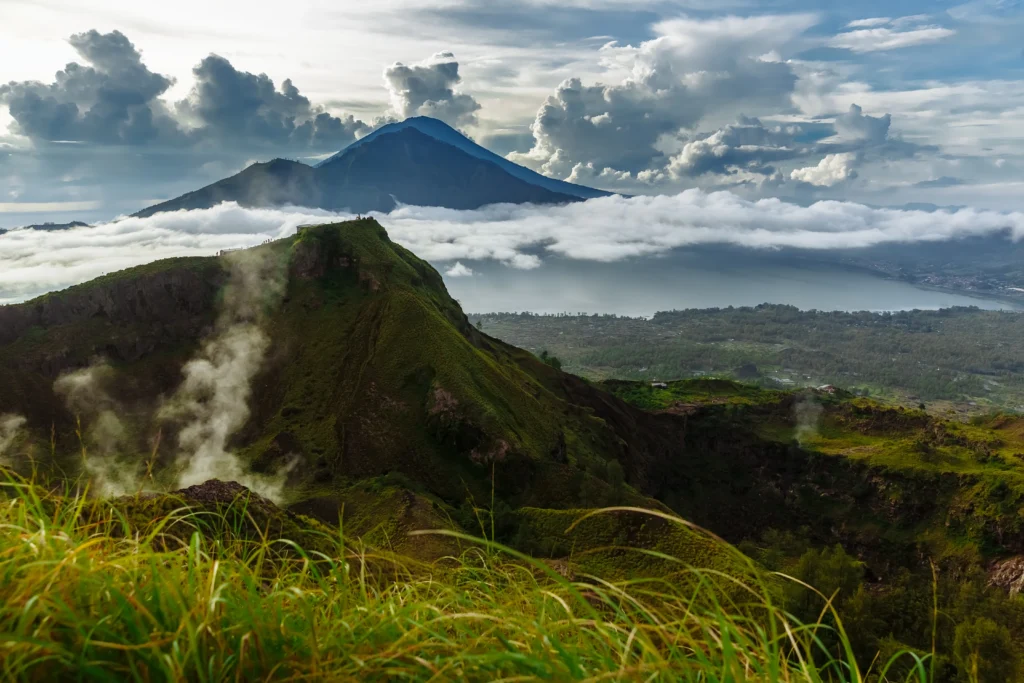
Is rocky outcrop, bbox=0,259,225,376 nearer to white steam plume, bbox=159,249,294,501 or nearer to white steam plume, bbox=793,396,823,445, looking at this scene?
white steam plume, bbox=159,249,294,501

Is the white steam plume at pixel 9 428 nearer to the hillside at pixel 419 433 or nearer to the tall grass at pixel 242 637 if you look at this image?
the hillside at pixel 419 433

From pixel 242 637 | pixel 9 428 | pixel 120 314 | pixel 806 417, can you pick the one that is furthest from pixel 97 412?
pixel 806 417

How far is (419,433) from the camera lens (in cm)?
6481

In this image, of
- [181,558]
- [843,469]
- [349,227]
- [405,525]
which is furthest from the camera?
[349,227]


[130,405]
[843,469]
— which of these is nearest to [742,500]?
[843,469]

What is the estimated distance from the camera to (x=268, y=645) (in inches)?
98.3

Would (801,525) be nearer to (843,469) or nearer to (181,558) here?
(843,469)

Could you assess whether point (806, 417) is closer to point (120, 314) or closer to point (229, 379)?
point (229, 379)

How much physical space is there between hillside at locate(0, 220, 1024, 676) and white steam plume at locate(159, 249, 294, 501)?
292 millimetres

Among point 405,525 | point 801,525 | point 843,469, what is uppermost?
point 405,525

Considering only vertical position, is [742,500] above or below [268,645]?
below

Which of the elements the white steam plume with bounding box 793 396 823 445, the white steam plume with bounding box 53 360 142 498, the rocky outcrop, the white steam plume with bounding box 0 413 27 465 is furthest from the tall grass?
the white steam plume with bounding box 793 396 823 445

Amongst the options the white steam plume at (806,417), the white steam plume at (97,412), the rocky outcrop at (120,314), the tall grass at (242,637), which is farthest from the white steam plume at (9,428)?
the white steam plume at (806,417)

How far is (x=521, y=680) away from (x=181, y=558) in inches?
75.3
